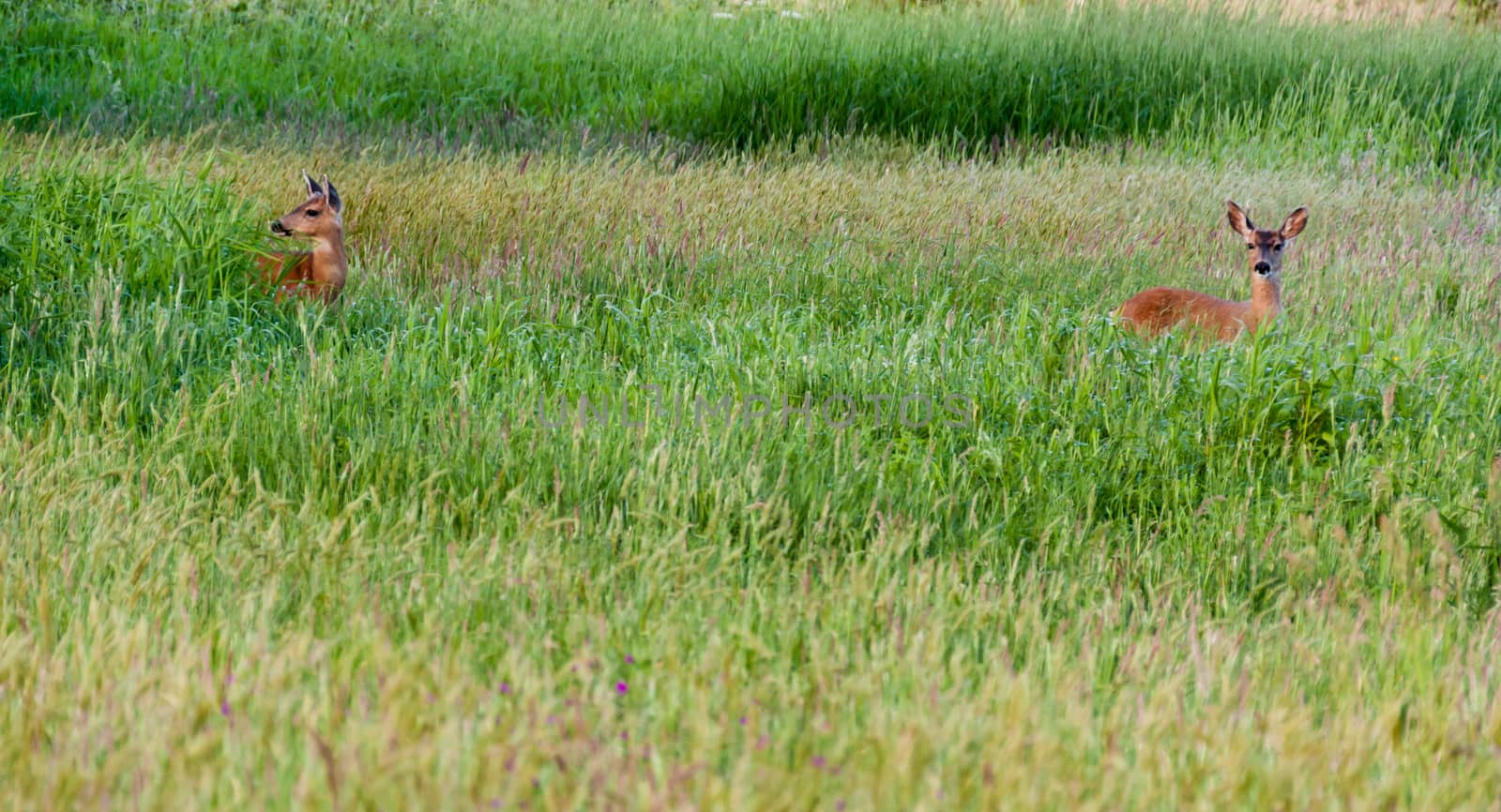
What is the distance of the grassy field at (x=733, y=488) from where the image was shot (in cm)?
217

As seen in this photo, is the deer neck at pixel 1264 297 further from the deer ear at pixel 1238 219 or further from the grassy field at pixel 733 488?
the deer ear at pixel 1238 219

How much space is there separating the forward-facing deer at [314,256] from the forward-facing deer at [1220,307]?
3509 millimetres

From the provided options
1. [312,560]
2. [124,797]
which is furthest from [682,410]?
[124,797]

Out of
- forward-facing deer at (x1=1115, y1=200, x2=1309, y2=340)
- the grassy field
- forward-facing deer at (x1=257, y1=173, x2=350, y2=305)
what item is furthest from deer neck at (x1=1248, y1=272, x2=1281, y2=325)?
forward-facing deer at (x1=257, y1=173, x2=350, y2=305)

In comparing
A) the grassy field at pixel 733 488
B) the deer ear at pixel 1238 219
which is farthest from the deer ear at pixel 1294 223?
the grassy field at pixel 733 488

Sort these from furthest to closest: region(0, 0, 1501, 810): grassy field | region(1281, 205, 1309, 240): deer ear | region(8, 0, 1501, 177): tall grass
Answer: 1. region(8, 0, 1501, 177): tall grass
2. region(1281, 205, 1309, 240): deer ear
3. region(0, 0, 1501, 810): grassy field

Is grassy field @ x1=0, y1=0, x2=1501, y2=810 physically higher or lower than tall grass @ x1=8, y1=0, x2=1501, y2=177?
higher

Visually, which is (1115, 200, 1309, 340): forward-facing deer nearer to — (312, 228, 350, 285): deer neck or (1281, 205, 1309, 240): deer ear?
(1281, 205, 1309, 240): deer ear

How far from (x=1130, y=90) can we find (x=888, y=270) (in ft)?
23.6

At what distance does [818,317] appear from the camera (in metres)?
6.60

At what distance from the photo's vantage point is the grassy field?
2.17 metres

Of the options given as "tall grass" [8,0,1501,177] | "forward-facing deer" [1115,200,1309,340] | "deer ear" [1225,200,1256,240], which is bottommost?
"tall grass" [8,0,1501,177]

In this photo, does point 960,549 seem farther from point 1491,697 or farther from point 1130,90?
point 1130,90

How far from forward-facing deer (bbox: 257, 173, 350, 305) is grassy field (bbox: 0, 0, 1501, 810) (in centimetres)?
17
